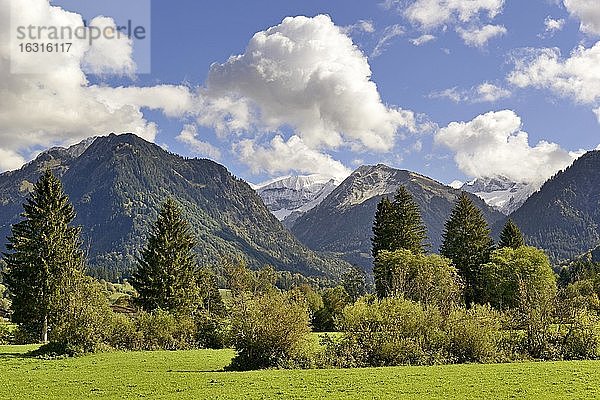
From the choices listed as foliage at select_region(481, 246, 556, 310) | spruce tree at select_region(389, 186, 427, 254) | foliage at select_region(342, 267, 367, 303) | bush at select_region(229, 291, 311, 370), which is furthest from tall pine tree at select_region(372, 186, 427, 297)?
foliage at select_region(342, 267, 367, 303)

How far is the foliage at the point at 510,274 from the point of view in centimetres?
8362

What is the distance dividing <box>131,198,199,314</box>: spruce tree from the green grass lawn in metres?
31.6

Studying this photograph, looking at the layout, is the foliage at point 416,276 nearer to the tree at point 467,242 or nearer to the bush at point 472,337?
the tree at point 467,242

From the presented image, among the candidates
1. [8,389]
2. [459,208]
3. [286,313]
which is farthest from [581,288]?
[8,389]

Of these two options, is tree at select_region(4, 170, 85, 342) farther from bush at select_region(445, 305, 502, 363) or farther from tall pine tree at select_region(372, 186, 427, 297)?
tall pine tree at select_region(372, 186, 427, 297)

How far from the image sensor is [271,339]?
48.9 m

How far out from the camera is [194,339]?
227 feet

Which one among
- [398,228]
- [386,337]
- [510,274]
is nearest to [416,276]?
[510,274]

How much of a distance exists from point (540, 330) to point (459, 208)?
4229 centimetres

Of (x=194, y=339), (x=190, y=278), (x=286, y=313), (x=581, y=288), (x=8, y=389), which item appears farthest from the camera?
(x=581, y=288)

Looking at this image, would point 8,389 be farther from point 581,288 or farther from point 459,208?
point 581,288

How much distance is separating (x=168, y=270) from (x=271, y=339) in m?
38.0

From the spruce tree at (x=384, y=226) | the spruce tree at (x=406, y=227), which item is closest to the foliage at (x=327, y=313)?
the spruce tree at (x=384, y=226)

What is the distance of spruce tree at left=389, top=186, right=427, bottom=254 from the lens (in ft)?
304
